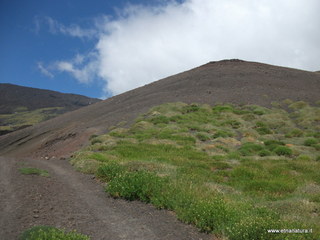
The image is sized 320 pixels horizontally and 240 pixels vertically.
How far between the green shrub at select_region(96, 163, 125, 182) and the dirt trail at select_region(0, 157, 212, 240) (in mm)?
701

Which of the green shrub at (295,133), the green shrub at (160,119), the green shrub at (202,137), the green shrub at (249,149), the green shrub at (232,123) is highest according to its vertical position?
the green shrub at (160,119)

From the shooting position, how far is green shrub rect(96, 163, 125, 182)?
1402 cm

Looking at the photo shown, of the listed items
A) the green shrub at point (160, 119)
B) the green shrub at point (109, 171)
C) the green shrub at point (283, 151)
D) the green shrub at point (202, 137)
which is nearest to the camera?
the green shrub at point (109, 171)

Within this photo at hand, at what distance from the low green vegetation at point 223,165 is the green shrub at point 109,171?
0.05m

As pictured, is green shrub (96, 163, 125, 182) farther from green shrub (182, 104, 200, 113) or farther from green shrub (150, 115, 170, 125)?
green shrub (182, 104, 200, 113)

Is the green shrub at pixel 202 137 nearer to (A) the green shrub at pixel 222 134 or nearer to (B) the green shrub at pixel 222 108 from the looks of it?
(A) the green shrub at pixel 222 134

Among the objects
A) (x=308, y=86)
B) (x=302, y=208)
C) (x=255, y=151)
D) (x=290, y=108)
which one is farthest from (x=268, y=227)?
(x=308, y=86)

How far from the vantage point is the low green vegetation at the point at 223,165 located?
8.51 m

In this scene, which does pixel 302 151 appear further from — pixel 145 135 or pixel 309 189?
pixel 145 135

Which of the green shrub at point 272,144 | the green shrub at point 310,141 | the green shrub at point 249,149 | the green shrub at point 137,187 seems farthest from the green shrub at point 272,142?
the green shrub at point 137,187

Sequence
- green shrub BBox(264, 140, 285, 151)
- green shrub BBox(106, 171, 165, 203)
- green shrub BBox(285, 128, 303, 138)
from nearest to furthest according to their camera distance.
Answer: green shrub BBox(106, 171, 165, 203) → green shrub BBox(264, 140, 285, 151) → green shrub BBox(285, 128, 303, 138)

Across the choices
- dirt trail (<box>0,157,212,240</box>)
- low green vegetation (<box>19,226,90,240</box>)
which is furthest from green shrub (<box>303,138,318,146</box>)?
low green vegetation (<box>19,226,90,240</box>)

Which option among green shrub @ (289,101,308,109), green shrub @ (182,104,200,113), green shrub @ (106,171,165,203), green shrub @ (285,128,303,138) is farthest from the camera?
green shrub @ (182,104,200,113)

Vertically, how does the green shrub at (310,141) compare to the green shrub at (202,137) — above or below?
below
